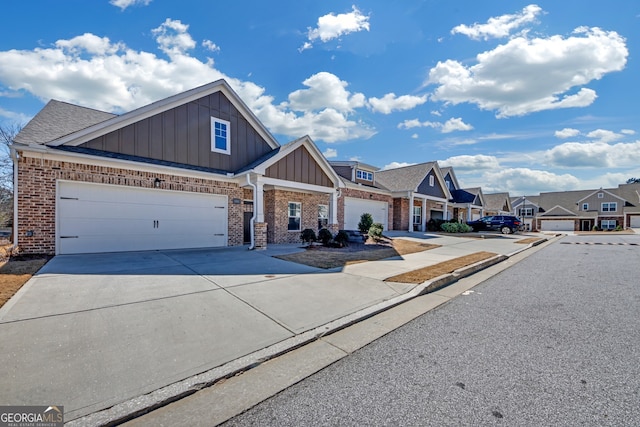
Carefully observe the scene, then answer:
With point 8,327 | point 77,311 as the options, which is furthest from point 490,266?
point 8,327

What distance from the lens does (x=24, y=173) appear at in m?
8.08

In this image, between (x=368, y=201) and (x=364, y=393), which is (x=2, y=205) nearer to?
(x=368, y=201)

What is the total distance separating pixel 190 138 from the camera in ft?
37.7

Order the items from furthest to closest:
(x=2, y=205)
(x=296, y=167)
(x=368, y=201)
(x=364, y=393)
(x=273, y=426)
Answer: (x=368, y=201) < (x=2, y=205) < (x=296, y=167) < (x=364, y=393) < (x=273, y=426)

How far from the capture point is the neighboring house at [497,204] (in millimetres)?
39219

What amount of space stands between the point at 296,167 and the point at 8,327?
10.1 m

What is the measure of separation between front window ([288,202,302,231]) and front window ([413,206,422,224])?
1268 cm

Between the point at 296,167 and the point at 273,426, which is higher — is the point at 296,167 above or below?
above

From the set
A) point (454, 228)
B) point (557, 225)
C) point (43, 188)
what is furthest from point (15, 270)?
point (557, 225)

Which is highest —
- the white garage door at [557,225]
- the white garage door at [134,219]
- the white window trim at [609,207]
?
the white window trim at [609,207]

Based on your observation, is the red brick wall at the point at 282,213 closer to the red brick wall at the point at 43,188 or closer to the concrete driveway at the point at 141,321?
the red brick wall at the point at 43,188

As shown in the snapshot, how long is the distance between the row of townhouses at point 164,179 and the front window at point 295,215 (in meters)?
0.05

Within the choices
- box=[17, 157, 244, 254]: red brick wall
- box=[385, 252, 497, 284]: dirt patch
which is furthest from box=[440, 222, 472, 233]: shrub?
box=[17, 157, 244, 254]: red brick wall

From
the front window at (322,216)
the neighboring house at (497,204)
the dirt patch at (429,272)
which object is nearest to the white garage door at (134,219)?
the front window at (322,216)
